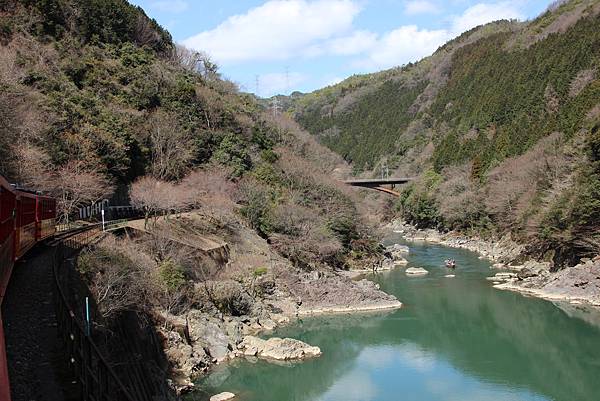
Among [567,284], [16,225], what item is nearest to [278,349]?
[16,225]

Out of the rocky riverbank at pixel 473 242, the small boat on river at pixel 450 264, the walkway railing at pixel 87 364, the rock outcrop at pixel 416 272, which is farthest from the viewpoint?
the rocky riverbank at pixel 473 242

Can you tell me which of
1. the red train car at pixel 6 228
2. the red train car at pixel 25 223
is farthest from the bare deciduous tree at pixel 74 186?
the red train car at pixel 6 228

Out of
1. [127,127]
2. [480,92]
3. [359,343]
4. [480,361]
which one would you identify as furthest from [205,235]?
[480,92]

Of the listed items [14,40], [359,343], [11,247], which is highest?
[14,40]

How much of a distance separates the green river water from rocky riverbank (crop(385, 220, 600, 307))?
1293mm

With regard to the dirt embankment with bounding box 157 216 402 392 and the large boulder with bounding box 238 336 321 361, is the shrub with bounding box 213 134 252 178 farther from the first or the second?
the large boulder with bounding box 238 336 321 361

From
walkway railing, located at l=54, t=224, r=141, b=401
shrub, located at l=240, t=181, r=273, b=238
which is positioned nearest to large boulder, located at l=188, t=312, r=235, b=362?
walkway railing, located at l=54, t=224, r=141, b=401

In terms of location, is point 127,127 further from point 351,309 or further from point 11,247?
point 11,247

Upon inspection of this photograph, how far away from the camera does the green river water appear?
59.9ft

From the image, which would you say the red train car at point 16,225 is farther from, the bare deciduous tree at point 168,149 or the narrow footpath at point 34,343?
the bare deciduous tree at point 168,149

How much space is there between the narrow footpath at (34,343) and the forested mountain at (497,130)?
27042 millimetres

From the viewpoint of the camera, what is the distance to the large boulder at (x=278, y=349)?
21.0 meters

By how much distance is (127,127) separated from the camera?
1366 inches

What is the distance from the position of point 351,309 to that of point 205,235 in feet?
29.5
